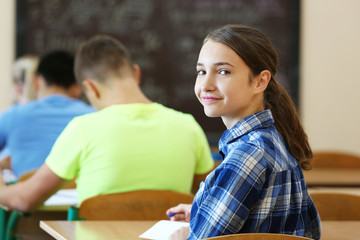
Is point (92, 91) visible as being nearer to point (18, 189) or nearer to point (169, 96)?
point (18, 189)

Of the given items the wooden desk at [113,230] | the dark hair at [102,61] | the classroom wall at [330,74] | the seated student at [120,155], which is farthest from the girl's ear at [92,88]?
the classroom wall at [330,74]

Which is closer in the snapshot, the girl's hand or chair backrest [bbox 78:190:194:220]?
the girl's hand

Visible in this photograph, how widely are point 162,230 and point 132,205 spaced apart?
367 mm

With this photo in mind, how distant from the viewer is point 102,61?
2516 millimetres

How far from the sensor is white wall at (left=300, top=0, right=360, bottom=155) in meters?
5.11

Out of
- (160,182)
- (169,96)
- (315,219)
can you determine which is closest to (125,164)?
(160,182)

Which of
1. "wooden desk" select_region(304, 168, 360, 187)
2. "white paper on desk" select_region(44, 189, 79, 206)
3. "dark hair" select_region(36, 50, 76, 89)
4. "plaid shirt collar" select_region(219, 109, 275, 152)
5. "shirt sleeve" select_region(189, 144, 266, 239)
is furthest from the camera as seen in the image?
"dark hair" select_region(36, 50, 76, 89)

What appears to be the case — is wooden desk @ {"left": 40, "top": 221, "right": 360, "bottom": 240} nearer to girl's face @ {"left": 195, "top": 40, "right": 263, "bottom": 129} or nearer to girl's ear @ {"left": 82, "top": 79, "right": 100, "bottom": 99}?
girl's face @ {"left": 195, "top": 40, "right": 263, "bottom": 129}

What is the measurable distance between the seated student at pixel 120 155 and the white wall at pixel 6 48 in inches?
105

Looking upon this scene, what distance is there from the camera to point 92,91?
2.50 m

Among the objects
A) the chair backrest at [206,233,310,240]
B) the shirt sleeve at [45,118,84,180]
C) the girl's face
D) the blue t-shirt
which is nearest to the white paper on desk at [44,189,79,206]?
the shirt sleeve at [45,118,84,180]

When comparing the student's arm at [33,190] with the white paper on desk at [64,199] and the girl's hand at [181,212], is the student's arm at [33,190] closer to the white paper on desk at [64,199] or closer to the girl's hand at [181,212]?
the white paper on desk at [64,199]

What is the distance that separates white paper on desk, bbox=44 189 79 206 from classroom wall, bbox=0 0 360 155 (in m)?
2.97

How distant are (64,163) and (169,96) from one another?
300cm
